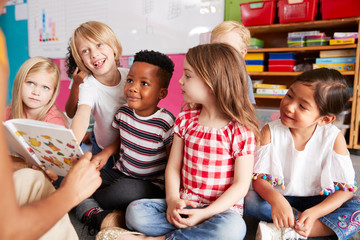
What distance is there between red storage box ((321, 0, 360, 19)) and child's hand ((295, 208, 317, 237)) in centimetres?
190

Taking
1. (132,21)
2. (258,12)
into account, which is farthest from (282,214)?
(132,21)

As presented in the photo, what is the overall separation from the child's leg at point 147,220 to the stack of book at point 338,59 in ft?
6.62

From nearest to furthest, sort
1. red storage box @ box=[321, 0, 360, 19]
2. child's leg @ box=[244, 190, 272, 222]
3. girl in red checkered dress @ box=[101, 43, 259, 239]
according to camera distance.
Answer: girl in red checkered dress @ box=[101, 43, 259, 239], child's leg @ box=[244, 190, 272, 222], red storage box @ box=[321, 0, 360, 19]

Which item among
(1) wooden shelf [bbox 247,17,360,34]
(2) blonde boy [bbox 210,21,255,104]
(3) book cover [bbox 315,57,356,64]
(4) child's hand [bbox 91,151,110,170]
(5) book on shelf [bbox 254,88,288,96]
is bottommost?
(4) child's hand [bbox 91,151,110,170]

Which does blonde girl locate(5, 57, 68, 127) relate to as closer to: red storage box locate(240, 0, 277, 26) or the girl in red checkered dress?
the girl in red checkered dress

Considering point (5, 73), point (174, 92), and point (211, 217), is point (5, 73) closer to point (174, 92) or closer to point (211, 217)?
point (211, 217)

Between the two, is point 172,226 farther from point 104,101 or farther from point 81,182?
point 104,101

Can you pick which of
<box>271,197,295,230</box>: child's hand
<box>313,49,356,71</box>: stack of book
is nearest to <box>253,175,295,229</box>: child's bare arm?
<box>271,197,295,230</box>: child's hand

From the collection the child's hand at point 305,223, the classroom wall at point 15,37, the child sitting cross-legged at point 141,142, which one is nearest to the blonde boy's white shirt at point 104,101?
the child sitting cross-legged at point 141,142

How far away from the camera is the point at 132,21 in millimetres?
3268

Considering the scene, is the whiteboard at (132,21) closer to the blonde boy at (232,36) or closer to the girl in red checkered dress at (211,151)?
the blonde boy at (232,36)

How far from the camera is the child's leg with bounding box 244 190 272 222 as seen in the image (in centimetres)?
102

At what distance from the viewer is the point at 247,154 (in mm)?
924

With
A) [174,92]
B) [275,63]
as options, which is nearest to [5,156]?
[275,63]
